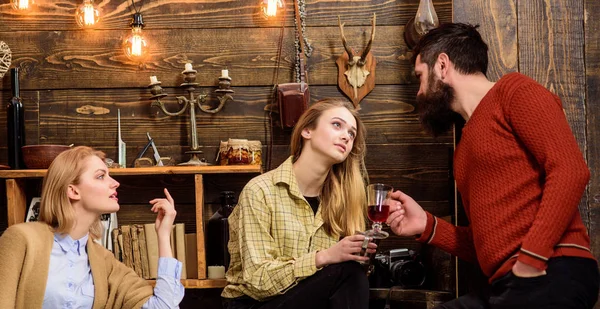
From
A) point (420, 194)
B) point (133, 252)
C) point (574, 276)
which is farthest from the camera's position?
point (420, 194)

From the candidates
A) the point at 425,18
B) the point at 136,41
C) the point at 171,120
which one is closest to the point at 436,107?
the point at 425,18

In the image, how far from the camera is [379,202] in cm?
257

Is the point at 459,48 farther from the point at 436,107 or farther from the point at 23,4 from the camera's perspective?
the point at 23,4

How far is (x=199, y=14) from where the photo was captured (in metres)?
3.85

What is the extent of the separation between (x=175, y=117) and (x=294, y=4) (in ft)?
2.95

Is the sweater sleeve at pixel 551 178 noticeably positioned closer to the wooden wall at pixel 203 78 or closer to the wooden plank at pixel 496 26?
the wooden plank at pixel 496 26

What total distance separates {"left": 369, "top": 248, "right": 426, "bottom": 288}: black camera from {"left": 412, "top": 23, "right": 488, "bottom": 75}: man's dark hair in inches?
46.0

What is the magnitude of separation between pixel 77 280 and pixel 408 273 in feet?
5.16

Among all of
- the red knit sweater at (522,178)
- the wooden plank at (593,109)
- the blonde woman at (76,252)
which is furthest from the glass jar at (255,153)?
the wooden plank at (593,109)

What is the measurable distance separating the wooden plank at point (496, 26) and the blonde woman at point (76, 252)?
1.56 metres

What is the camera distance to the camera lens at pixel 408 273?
3.41 m

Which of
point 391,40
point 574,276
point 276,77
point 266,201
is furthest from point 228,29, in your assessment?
point 574,276

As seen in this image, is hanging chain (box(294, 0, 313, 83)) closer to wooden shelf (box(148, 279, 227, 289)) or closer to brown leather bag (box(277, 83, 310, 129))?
brown leather bag (box(277, 83, 310, 129))

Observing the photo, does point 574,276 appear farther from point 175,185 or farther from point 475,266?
point 175,185
